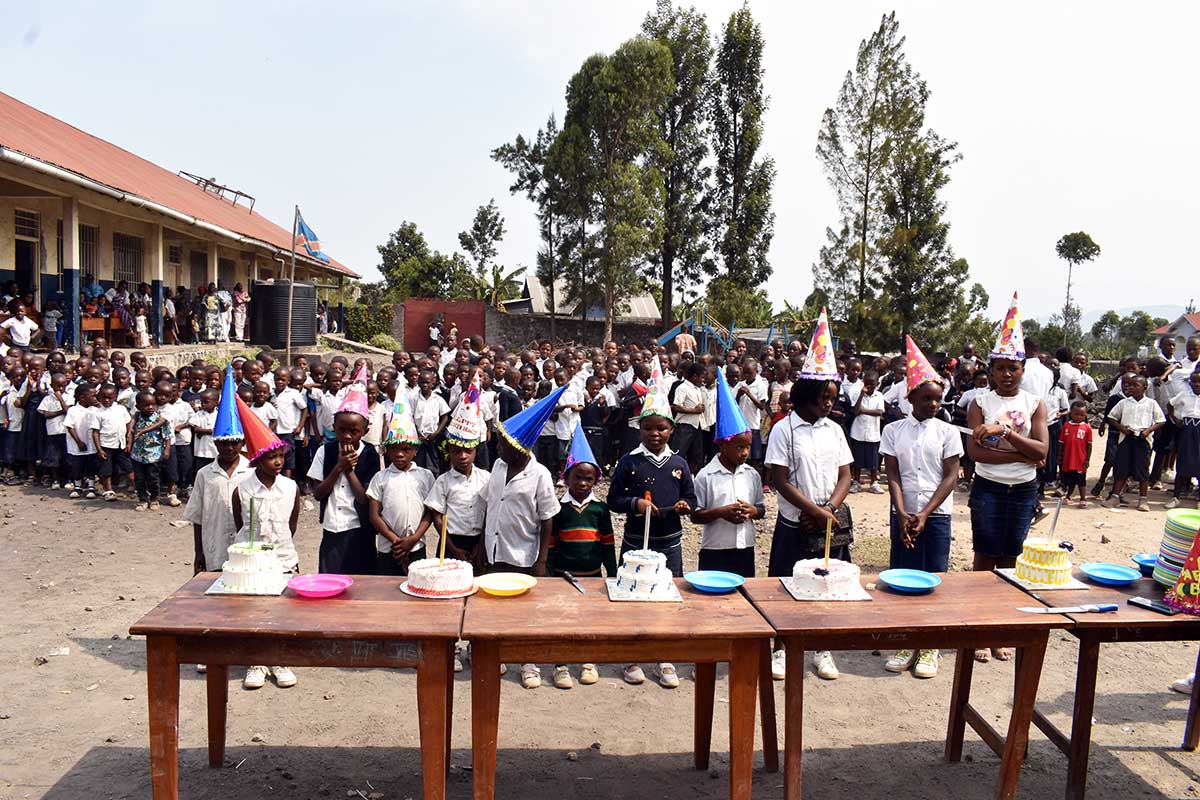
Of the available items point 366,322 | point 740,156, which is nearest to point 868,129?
point 740,156

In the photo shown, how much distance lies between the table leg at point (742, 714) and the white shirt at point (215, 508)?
10.4ft

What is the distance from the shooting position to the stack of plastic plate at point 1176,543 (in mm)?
3744

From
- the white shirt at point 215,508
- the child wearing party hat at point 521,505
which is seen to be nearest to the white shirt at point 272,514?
the white shirt at point 215,508

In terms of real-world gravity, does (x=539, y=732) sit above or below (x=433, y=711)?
below

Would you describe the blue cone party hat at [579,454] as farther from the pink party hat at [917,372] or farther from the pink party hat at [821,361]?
the pink party hat at [917,372]

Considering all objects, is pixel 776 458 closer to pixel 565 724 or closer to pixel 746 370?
pixel 565 724

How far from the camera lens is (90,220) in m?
16.8

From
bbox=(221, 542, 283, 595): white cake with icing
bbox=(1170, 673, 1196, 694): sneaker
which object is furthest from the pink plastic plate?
bbox=(1170, 673, 1196, 694): sneaker

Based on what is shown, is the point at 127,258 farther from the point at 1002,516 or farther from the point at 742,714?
the point at 742,714

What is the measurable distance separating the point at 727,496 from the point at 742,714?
64.9 inches

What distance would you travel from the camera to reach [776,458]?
482 cm

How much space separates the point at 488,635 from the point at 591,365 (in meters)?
9.60

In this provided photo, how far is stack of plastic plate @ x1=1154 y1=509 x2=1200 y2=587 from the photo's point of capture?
3.74 m

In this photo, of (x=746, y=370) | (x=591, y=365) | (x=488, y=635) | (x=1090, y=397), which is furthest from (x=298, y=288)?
(x=488, y=635)
